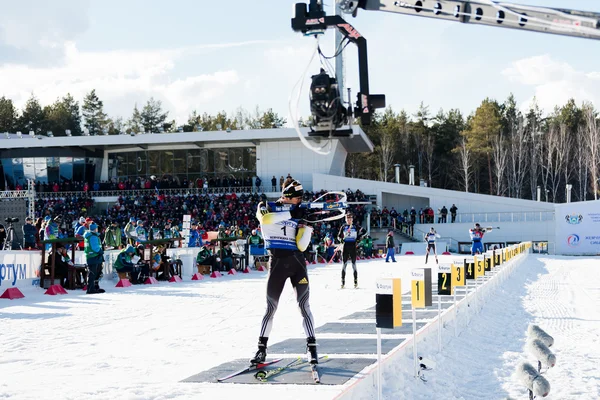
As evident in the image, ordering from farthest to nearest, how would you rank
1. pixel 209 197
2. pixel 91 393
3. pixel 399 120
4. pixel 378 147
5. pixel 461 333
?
pixel 399 120 → pixel 378 147 → pixel 209 197 → pixel 461 333 → pixel 91 393

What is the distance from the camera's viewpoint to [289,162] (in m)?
59.0

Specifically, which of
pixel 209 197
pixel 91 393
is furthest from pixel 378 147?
pixel 91 393

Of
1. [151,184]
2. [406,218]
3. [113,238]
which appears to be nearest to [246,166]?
[151,184]

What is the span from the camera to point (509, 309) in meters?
15.0

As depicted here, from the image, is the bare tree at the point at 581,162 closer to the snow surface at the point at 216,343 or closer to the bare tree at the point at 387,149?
the bare tree at the point at 387,149

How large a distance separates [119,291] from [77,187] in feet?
141

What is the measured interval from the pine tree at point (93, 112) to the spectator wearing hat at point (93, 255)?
9531 centimetres

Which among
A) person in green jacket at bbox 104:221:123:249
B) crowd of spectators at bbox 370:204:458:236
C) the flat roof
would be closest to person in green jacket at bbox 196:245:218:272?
person in green jacket at bbox 104:221:123:249

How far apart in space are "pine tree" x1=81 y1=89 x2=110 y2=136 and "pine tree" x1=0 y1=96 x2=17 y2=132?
10.6m

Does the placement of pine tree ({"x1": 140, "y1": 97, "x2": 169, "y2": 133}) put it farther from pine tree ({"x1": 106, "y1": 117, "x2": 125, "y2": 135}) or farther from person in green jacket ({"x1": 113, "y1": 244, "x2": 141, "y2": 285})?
person in green jacket ({"x1": 113, "y1": 244, "x2": 141, "y2": 285})

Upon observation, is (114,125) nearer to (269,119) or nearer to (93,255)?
(269,119)

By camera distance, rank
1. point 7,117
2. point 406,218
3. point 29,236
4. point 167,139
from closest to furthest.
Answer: point 29,236 → point 406,218 → point 167,139 → point 7,117

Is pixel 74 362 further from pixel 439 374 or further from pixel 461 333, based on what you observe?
pixel 461 333

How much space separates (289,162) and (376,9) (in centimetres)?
5170
